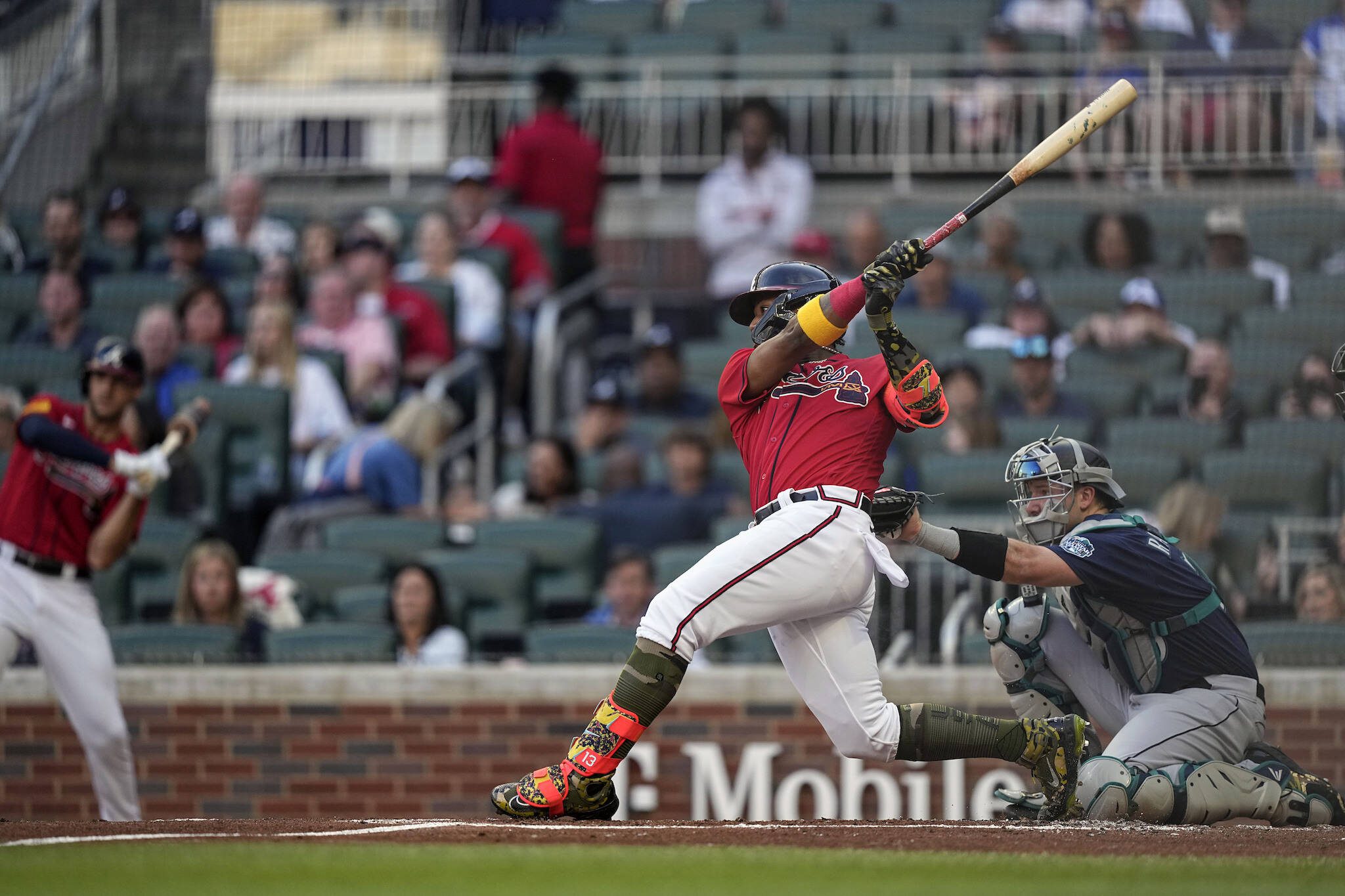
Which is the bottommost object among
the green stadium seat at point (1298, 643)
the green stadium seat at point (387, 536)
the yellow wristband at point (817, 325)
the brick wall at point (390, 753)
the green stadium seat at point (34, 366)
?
the brick wall at point (390, 753)

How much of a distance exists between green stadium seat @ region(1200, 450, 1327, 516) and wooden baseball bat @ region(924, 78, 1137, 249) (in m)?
3.52

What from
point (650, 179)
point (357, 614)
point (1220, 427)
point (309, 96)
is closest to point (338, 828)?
point (357, 614)

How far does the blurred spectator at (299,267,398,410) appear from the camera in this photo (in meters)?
10.9

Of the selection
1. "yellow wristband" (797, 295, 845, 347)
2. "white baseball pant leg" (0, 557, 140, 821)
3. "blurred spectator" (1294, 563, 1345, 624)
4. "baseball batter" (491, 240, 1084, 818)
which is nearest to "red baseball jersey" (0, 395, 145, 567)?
"white baseball pant leg" (0, 557, 140, 821)

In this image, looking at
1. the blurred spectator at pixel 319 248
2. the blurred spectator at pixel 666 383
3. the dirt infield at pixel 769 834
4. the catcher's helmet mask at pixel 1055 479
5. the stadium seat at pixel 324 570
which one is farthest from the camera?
the blurred spectator at pixel 319 248

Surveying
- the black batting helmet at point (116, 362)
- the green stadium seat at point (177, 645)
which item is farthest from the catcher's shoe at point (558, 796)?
the green stadium seat at point (177, 645)

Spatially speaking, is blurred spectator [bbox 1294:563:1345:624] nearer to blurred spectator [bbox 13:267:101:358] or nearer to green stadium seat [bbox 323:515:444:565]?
green stadium seat [bbox 323:515:444:565]

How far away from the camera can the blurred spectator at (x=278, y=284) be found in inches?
443

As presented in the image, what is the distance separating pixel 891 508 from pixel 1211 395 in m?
4.82

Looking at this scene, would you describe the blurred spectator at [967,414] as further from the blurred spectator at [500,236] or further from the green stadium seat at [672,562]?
the blurred spectator at [500,236]

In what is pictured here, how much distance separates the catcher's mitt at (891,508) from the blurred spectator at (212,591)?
3976 millimetres

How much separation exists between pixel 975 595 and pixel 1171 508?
1035 mm

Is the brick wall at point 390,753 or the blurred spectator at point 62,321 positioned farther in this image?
the blurred spectator at point 62,321

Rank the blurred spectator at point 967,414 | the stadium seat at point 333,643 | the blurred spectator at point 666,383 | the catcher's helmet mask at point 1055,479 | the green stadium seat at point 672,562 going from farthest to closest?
the blurred spectator at point 666,383, the blurred spectator at point 967,414, the green stadium seat at point 672,562, the stadium seat at point 333,643, the catcher's helmet mask at point 1055,479
